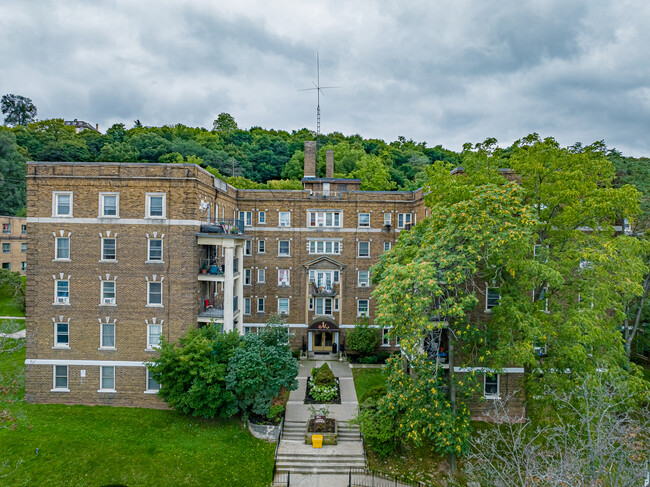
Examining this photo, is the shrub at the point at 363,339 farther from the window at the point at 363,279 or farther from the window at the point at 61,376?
the window at the point at 61,376

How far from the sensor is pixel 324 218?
3008 cm

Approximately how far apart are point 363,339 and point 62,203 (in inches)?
865

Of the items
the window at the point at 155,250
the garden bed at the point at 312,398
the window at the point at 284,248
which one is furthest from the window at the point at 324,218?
the window at the point at 155,250

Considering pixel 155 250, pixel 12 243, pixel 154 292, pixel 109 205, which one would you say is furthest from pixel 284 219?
pixel 12 243

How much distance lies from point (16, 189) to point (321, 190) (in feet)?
165

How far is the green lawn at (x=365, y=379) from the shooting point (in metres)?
23.5

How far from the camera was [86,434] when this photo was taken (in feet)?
56.5

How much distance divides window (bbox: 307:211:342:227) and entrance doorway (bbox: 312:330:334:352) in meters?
9.15

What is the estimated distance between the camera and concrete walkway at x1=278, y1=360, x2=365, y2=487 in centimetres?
1611

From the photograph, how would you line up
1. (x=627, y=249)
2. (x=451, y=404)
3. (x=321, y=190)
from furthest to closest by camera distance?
1. (x=321, y=190)
2. (x=451, y=404)
3. (x=627, y=249)

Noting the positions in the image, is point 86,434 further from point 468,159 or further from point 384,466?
point 468,159

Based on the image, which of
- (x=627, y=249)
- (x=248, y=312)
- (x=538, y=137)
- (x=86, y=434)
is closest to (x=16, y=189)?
(x=248, y=312)

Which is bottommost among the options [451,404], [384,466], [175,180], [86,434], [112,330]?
[384,466]

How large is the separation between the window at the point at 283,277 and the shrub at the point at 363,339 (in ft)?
22.6
